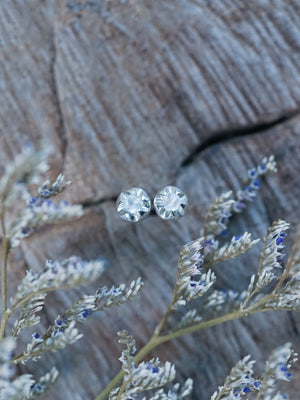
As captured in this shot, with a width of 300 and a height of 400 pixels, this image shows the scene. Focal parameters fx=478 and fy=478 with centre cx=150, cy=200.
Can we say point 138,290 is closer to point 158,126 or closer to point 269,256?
point 269,256

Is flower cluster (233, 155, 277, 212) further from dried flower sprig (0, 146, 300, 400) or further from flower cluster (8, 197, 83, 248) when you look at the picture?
flower cluster (8, 197, 83, 248)

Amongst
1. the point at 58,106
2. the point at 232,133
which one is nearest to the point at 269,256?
the point at 232,133

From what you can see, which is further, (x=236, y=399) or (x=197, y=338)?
(x=197, y=338)

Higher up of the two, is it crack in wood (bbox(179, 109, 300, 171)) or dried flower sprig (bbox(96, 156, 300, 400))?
crack in wood (bbox(179, 109, 300, 171))

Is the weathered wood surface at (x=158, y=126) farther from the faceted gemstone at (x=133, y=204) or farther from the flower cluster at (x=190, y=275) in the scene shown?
the flower cluster at (x=190, y=275)

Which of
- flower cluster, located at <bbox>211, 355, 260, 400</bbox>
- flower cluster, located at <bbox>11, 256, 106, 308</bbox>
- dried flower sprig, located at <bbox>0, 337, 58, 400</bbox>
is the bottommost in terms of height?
flower cluster, located at <bbox>211, 355, 260, 400</bbox>

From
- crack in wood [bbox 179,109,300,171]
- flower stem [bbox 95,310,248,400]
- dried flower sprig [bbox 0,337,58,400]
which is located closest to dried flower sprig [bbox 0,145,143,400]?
dried flower sprig [bbox 0,337,58,400]

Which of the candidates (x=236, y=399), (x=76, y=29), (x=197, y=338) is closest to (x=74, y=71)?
(x=76, y=29)

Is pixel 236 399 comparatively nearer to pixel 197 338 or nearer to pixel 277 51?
pixel 197 338
